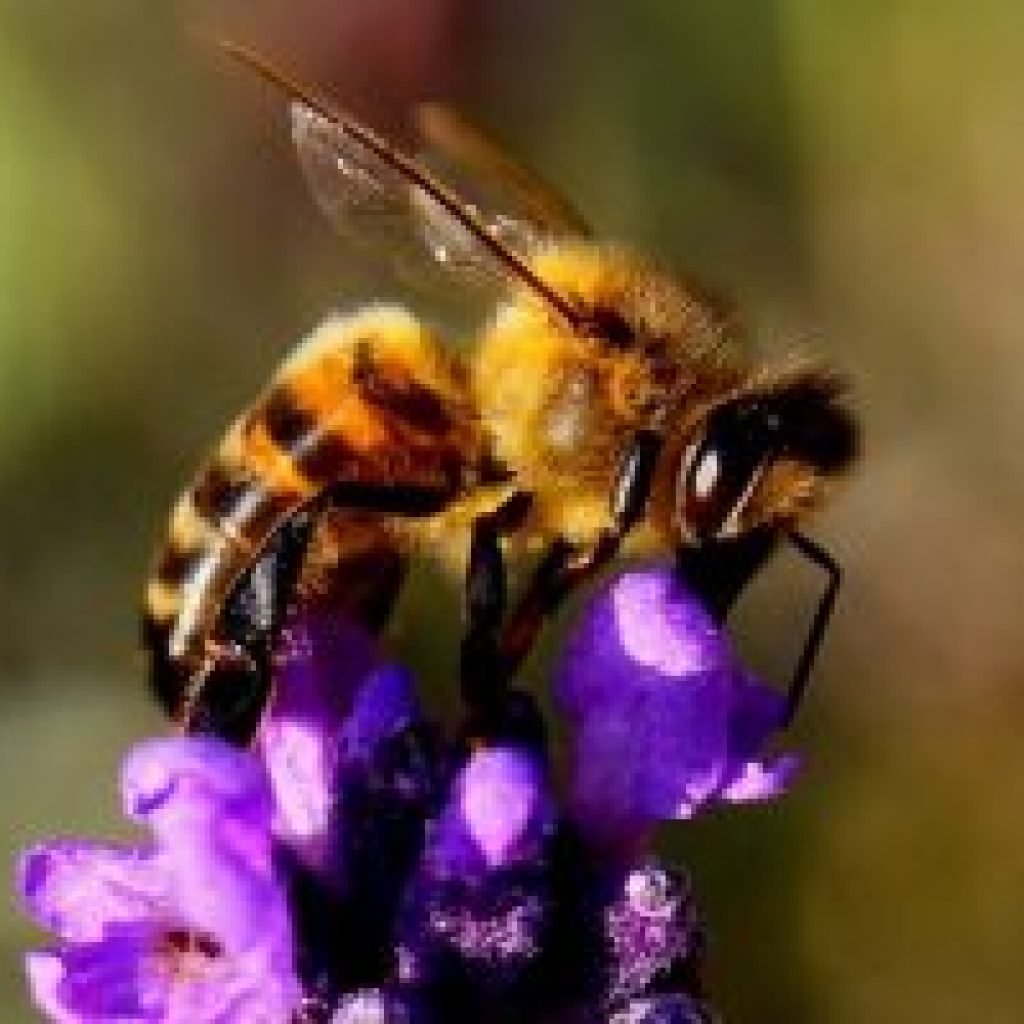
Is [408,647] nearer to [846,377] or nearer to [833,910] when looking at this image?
[833,910]

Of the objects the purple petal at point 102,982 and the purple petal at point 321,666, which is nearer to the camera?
the purple petal at point 102,982

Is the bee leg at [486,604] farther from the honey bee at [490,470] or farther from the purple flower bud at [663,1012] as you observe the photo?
the purple flower bud at [663,1012]

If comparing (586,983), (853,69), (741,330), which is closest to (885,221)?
(853,69)

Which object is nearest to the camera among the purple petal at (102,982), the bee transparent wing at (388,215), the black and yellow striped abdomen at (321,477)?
the purple petal at (102,982)

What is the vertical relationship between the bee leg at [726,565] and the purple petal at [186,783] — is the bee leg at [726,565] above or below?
above

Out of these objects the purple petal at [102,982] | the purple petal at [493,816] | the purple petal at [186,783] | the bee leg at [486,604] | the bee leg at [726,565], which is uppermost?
the bee leg at [726,565]

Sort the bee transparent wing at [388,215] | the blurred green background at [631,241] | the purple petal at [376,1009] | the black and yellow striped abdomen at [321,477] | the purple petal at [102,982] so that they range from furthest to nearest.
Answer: the blurred green background at [631,241] < the bee transparent wing at [388,215] < the black and yellow striped abdomen at [321,477] < the purple petal at [102,982] < the purple petal at [376,1009]

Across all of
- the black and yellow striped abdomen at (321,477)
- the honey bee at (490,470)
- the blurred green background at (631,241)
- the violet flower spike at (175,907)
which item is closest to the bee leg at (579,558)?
the honey bee at (490,470)

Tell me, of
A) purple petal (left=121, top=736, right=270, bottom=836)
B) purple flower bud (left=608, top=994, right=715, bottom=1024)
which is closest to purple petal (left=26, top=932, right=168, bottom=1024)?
purple petal (left=121, top=736, right=270, bottom=836)
